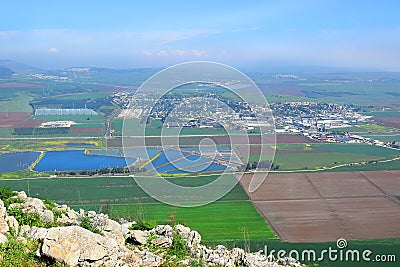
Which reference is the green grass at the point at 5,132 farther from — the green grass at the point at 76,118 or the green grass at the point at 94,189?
the green grass at the point at 94,189

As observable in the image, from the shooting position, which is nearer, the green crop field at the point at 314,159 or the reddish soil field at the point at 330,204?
the reddish soil field at the point at 330,204

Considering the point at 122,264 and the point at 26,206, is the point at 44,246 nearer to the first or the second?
the point at 122,264

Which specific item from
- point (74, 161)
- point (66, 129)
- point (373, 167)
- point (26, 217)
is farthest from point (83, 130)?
point (26, 217)

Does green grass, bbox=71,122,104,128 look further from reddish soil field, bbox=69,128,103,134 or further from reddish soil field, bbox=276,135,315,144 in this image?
reddish soil field, bbox=276,135,315,144

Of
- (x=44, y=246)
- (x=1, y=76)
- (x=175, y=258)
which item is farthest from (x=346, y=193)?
(x=1, y=76)

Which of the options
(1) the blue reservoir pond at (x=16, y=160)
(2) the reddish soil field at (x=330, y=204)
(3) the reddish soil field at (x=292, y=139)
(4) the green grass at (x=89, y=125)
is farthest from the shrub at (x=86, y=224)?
(4) the green grass at (x=89, y=125)

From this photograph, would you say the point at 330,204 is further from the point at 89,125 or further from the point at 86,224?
the point at 89,125

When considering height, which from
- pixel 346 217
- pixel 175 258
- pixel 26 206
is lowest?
pixel 346 217

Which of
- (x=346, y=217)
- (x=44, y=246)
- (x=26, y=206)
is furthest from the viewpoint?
(x=346, y=217)
